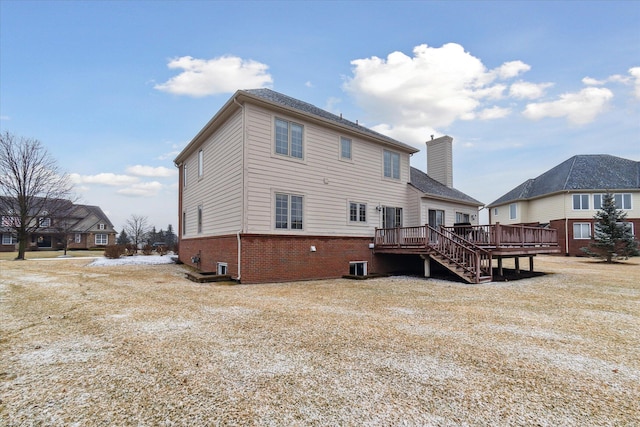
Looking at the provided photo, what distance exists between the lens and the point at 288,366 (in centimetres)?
392

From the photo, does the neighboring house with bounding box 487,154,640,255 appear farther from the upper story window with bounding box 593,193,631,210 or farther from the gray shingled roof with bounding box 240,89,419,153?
the gray shingled roof with bounding box 240,89,419,153

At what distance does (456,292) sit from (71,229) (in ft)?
166

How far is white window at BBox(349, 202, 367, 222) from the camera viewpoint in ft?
47.1

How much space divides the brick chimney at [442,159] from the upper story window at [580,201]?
16.3 m

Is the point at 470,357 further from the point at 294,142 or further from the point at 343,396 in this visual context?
the point at 294,142

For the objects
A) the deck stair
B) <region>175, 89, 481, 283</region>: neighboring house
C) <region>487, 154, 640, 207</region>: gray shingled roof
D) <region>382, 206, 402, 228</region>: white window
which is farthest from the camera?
<region>487, 154, 640, 207</region>: gray shingled roof

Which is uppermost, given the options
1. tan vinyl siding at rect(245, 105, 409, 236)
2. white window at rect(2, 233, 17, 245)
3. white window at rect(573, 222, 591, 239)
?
tan vinyl siding at rect(245, 105, 409, 236)

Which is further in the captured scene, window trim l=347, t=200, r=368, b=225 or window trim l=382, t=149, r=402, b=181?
window trim l=382, t=149, r=402, b=181

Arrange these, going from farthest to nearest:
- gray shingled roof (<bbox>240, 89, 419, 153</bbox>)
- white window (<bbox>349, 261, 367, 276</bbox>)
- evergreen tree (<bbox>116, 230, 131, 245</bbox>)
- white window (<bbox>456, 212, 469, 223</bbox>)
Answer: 1. evergreen tree (<bbox>116, 230, 131, 245</bbox>)
2. white window (<bbox>456, 212, 469, 223</bbox>)
3. white window (<bbox>349, 261, 367, 276</bbox>)
4. gray shingled roof (<bbox>240, 89, 419, 153</bbox>)

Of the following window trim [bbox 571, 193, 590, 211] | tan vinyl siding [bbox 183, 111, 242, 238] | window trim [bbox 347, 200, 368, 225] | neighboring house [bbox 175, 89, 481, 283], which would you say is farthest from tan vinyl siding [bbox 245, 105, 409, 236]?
window trim [bbox 571, 193, 590, 211]

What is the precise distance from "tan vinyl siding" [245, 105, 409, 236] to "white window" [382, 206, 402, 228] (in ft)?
1.02

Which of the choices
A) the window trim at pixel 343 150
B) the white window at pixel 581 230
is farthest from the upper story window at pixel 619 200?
the window trim at pixel 343 150

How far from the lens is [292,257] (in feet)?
39.6

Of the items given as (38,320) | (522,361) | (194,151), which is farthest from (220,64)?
(522,361)
